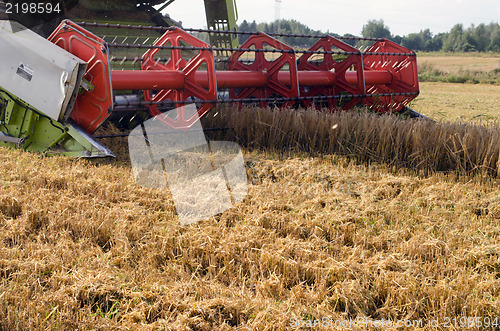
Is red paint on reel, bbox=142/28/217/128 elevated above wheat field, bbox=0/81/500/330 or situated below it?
above

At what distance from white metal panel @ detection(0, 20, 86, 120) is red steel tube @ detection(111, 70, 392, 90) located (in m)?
0.59

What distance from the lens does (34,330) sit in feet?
5.62

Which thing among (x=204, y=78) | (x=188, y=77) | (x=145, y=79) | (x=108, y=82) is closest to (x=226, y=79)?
(x=204, y=78)

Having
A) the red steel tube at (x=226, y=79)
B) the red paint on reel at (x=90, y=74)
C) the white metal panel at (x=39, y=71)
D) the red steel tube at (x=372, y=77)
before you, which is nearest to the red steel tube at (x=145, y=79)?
the red steel tube at (x=226, y=79)

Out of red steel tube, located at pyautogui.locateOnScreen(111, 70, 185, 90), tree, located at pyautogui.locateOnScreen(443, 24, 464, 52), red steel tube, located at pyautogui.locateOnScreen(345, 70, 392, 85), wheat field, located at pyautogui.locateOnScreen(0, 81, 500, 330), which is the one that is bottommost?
wheat field, located at pyautogui.locateOnScreen(0, 81, 500, 330)

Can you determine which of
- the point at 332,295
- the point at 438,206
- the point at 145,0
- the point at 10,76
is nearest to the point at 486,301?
the point at 332,295

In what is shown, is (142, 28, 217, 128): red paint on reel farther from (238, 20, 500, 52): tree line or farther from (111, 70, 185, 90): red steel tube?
(238, 20, 500, 52): tree line

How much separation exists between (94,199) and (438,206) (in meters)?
2.34

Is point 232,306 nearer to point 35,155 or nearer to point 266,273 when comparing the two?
point 266,273

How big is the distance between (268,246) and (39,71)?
2.97m

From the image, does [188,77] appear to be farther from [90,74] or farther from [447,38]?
[447,38]

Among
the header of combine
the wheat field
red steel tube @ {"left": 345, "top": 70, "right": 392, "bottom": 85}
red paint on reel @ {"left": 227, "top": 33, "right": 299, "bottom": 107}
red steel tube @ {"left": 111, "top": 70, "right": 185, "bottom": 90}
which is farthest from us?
red steel tube @ {"left": 345, "top": 70, "right": 392, "bottom": 85}

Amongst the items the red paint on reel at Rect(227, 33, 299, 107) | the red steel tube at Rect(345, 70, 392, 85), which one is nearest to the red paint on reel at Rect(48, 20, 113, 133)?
the red paint on reel at Rect(227, 33, 299, 107)

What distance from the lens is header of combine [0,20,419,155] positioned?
423 centimetres
